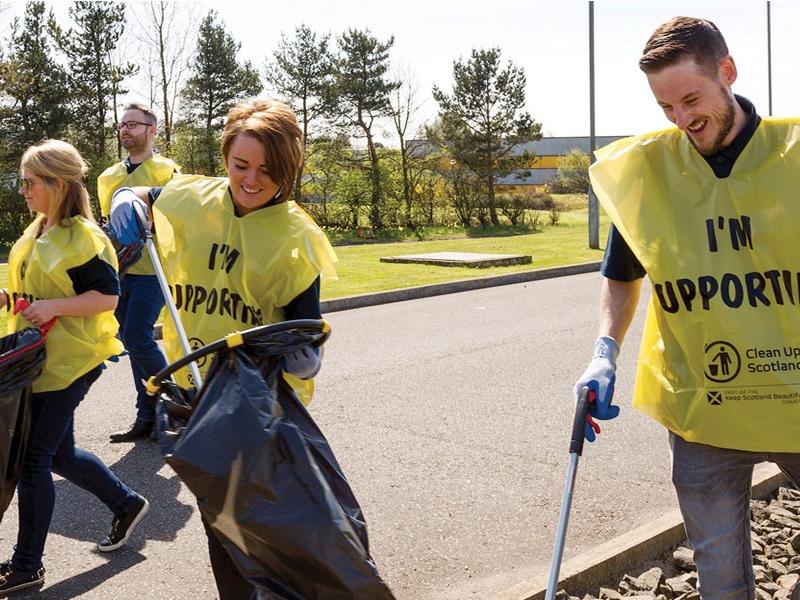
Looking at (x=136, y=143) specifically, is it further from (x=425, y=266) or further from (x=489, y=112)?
(x=489, y=112)

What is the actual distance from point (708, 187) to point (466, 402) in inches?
171

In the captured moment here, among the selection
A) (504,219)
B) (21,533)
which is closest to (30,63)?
(504,219)

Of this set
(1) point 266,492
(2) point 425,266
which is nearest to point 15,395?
(1) point 266,492

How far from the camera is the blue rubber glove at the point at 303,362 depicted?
8.11 feet

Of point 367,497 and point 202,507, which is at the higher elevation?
point 202,507

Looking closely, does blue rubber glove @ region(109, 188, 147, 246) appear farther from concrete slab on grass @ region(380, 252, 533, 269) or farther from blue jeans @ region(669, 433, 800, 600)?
concrete slab on grass @ region(380, 252, 533, 269)

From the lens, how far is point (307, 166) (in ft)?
109

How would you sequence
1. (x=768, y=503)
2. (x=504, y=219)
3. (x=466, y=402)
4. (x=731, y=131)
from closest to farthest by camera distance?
(x=731, y=131) < (x=768, y=503) < (x=466, y=402) < (x=504, y=219)

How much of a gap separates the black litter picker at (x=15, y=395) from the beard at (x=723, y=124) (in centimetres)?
238

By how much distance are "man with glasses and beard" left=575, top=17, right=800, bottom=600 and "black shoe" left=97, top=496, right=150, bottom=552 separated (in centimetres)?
236

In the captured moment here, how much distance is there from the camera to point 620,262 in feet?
8.70

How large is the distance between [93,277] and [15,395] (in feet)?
2.02

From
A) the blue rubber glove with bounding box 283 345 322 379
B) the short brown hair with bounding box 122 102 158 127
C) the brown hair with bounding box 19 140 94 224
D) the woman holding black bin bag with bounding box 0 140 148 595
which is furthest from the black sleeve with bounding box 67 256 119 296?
the short brown hair with bounding box 122 102 158 127

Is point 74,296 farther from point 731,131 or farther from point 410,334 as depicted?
point 410,334
